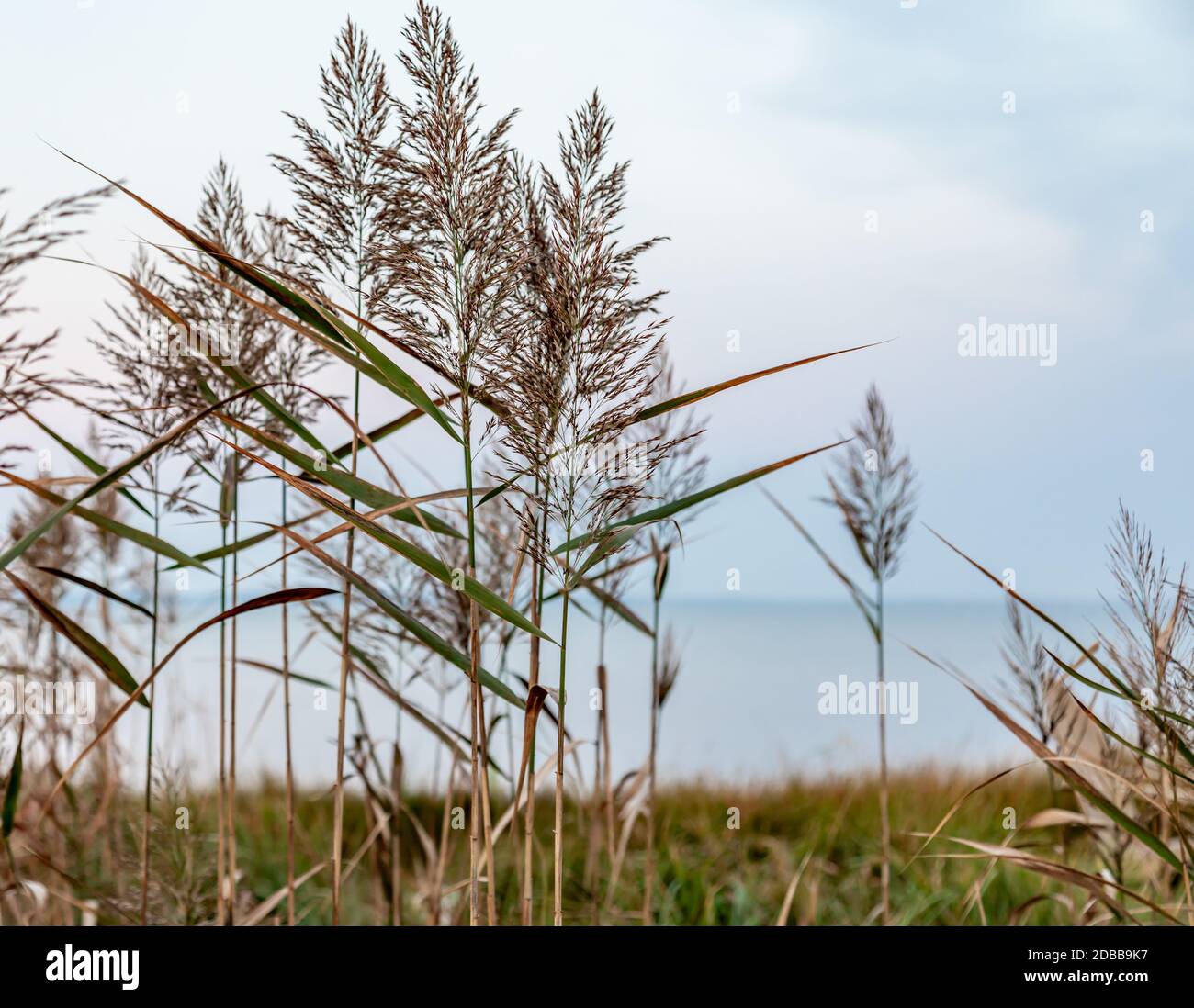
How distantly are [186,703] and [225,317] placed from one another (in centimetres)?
236

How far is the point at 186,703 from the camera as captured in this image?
3553 mm

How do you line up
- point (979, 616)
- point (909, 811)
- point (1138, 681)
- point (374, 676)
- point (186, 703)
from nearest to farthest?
point (1138, 681)
point (374, 676)
point (186, 703)
point (909, 811)
point (979, 616)

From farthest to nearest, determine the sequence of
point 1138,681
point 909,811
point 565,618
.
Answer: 1. point 909,811
2. point 1138,681
3. point 565,618

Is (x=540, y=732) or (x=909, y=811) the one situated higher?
(x=540, y=732)

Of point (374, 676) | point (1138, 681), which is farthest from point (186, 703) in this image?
point (1138, 681)

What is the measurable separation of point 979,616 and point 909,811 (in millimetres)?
44736

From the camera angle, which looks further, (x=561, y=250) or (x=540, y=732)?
(x=540, y=732)

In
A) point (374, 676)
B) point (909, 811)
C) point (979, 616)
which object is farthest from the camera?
point (979, 616)
